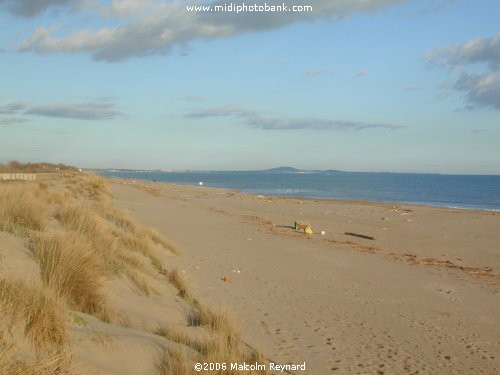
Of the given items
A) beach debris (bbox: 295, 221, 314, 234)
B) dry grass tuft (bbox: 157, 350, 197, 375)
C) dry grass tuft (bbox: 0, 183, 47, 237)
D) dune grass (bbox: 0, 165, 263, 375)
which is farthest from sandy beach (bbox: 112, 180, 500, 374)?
dry grass tuft (bbox: 0, 183, 47, 237)

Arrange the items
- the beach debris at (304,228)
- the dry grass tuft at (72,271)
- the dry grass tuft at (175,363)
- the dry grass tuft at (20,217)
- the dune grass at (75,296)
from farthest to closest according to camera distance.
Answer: the beach debris at (304,228) → the dry grass tuft at (20,217) → the dry grass tuft at (72,271) → the dry grass tuft at (175,363) → the dune grass at (75,296)

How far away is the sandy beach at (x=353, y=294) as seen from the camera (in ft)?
20.5

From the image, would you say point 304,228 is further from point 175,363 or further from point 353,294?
point 175,363

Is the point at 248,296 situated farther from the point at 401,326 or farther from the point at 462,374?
the point at 462,374

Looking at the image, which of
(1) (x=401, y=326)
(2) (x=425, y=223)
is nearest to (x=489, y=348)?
(1) (x=401, y=326)

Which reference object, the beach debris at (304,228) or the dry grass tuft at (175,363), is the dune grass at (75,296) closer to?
the dry grass tuft at (175,363)

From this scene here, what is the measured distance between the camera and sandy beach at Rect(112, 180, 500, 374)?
625 cm

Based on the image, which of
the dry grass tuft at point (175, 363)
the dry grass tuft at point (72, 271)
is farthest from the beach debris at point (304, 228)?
the dry grass tuft at point (175, 363)

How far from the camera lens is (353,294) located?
9.70 metres

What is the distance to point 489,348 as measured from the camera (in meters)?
6.84

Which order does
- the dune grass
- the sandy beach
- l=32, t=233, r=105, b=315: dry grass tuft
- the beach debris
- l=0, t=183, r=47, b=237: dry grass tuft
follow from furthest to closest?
the beach debris, l=0, t=183, r=47, b=237: dry grass tuft, the sandy beach, l=32, t=233, r=105, b=315: dry grass tuft, the dune grass

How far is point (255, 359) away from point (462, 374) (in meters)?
2.48

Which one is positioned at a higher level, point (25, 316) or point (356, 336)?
point (25, 316)

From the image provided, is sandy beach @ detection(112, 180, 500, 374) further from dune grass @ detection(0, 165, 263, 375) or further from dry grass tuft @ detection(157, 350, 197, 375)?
dry grass tuft @ detection(157, 350, 197, 375)
